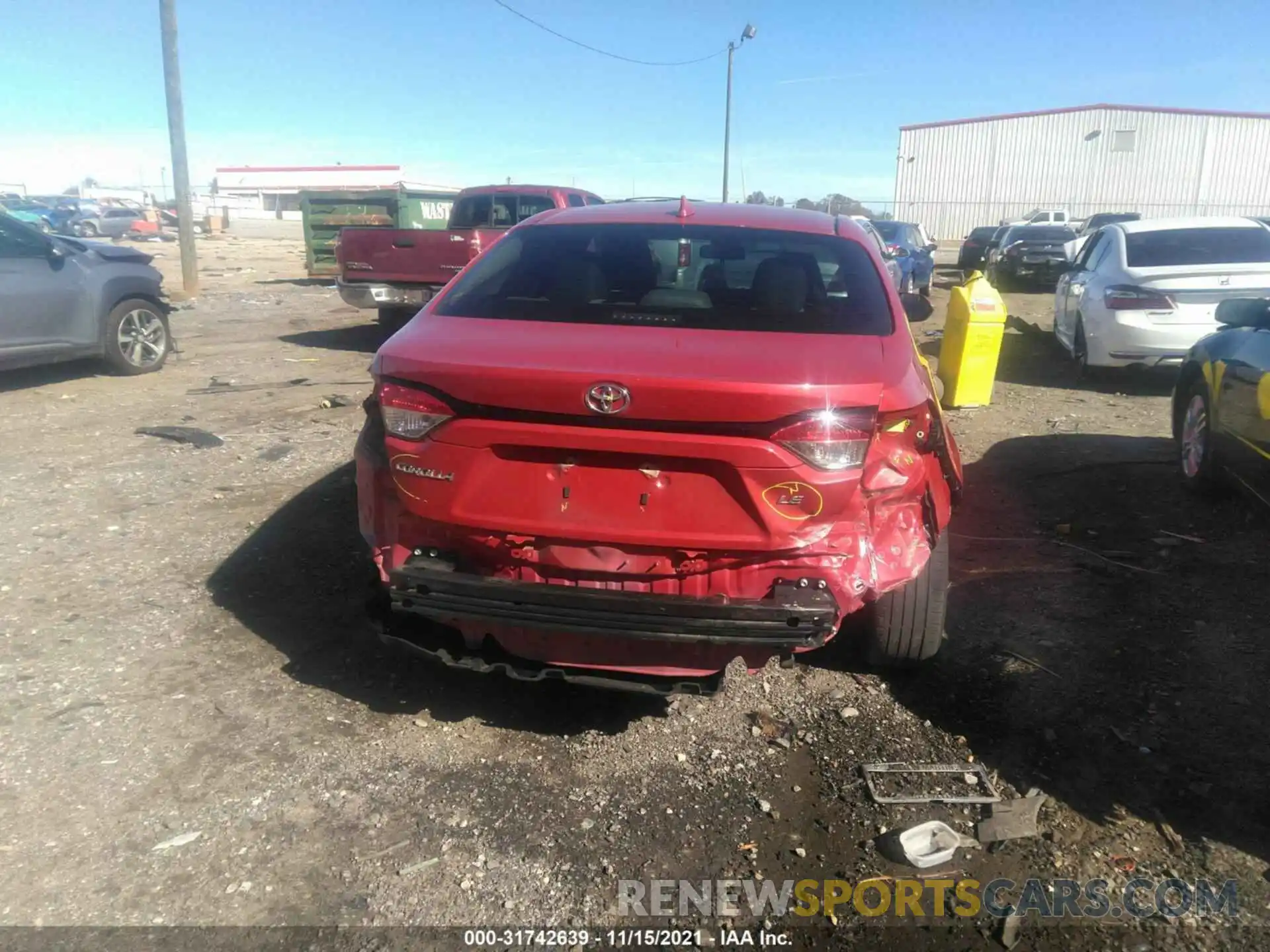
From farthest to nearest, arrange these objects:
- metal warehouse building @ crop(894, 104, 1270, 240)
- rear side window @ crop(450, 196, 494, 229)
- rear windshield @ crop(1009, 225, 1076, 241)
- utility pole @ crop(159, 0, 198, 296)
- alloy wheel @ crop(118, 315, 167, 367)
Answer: metal warehouse building @ crop(894, 104, 1270, 240)
rear windshield @ crop(1009, 225, 1076, 241)
utility pole @ crop(159, 0, 198, 296)
rear side window @ crop(450, 196, 494, 229)
alloy wheel @ crop(118, 315, 167, 367)

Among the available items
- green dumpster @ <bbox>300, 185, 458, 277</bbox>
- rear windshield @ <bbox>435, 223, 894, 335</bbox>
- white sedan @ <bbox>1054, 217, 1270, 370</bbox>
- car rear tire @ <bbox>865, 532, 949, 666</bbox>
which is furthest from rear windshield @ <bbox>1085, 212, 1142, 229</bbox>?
car rear tire @ <bbox>865, 532, 949, 666</bbox>

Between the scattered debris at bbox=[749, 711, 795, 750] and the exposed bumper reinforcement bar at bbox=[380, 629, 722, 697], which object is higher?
the exposed bumper reinforcement bar at bbox=[380, 629, 722, 697]

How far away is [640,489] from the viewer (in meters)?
2.72

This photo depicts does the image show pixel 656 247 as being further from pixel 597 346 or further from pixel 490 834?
pixel 490 834

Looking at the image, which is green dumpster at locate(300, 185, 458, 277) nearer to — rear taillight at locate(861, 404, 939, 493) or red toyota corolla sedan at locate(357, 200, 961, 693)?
red toyota corolla sedan at locate(357, 200, 961, 693)

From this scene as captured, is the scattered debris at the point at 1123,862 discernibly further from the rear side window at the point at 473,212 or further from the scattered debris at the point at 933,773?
the rear side window at the point at 473,212

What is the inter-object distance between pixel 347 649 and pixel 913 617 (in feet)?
7.20

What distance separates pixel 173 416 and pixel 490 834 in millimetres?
5920

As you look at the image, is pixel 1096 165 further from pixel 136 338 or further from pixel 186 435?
pixel 186 435

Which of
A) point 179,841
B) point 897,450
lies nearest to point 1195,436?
point 897,450

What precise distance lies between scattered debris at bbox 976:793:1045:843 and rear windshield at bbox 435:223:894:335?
60.0 inches

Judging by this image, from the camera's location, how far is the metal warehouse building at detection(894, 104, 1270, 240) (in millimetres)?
42719

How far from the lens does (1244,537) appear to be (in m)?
4.98

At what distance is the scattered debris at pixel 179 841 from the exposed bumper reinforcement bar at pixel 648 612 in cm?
93
